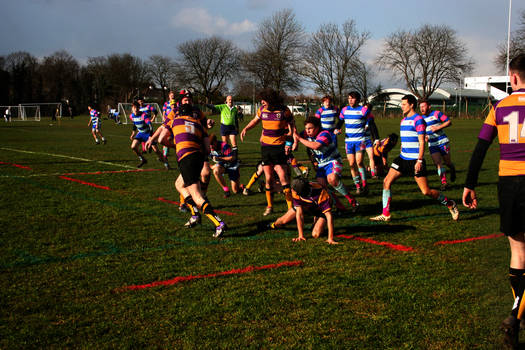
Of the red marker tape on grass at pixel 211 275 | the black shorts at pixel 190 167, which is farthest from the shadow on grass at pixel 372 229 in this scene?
the black shorts at pixel 190 167

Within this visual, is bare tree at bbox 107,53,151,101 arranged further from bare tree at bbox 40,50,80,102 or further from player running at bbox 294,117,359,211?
player running at bbox 294,117,359,211

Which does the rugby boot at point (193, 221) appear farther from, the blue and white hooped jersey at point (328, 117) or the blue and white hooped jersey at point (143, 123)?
the blue and white hooped jersey at point (143, 123)

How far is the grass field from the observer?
3697 millimetres

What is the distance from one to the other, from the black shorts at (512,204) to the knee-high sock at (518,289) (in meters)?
0.35

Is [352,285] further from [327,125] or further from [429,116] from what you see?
[429,116]

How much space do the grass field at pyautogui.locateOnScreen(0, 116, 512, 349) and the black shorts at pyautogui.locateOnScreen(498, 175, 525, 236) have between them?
33.4 inches

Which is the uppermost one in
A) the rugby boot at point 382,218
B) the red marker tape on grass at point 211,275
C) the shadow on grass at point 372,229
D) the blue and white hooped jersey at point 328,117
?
the blue and white hooped jersey at point 328,117

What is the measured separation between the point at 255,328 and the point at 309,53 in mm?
61460

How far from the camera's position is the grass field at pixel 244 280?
12.1ft

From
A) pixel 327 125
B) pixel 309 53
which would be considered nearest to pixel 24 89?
pixel 309 53

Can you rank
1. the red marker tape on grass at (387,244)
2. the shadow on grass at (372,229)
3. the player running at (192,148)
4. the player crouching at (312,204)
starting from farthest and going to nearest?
the shadow on grass at (372,229) < the player running at (192,148) < the player crouching at (312,204) < the red marker tape on grass at (387,244)

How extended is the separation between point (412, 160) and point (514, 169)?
12.8 feet

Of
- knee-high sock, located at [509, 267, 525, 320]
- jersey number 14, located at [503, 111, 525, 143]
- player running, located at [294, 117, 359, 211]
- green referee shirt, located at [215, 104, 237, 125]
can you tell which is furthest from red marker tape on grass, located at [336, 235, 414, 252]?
green referee shirt, located at [215, 104, 237, 125]

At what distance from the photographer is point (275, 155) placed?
778 cm
